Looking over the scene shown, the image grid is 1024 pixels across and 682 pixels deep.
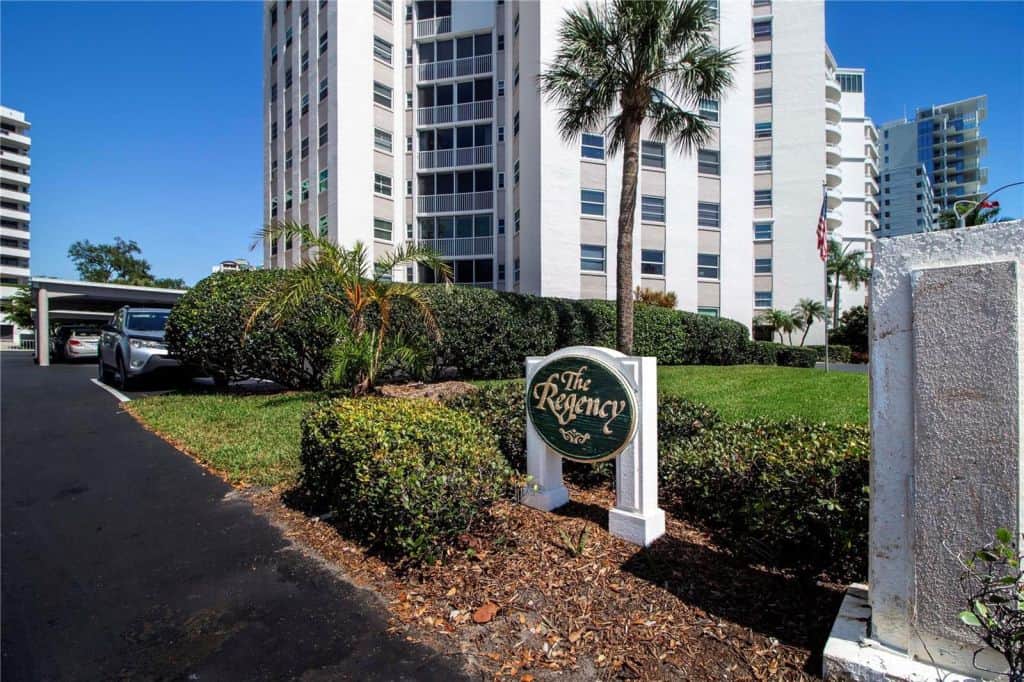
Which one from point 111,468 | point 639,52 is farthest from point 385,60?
point 111,468

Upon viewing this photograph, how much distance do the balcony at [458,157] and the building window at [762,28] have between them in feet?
62.5

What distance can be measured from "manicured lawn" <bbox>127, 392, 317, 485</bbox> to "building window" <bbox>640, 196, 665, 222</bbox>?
21599mm

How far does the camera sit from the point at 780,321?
30.9 m

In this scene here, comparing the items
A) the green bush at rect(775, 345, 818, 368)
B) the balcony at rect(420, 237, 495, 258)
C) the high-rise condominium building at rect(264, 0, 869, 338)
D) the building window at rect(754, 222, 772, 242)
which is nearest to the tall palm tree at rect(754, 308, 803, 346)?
the high-rise condominium building at rect(264, 0, 869, 338)

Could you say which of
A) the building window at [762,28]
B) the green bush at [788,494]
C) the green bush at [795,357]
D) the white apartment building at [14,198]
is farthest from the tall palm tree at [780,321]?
the white apartment building at [14,198]

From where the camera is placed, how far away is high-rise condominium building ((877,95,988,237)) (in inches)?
4764

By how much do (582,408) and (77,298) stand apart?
100 ft

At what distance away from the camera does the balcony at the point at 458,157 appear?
95.6 ft

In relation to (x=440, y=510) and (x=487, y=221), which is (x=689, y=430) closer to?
(x=440, y=510)

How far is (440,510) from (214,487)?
314 centimetres

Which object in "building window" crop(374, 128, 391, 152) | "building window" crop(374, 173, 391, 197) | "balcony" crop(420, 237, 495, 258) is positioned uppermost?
"building window" crop(374, 128, 391, 152)

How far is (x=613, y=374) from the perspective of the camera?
12.3 ft

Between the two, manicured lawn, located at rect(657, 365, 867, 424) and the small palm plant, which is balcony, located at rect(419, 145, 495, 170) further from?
the small palm plant

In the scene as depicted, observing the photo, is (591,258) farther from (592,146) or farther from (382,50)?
(382,50)
